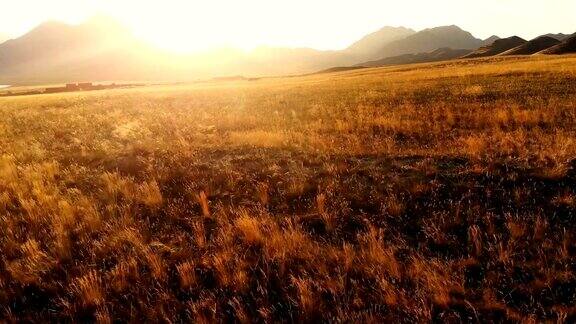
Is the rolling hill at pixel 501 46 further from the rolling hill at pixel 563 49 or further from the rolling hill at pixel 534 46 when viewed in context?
the rolling hill at pixel 563 49

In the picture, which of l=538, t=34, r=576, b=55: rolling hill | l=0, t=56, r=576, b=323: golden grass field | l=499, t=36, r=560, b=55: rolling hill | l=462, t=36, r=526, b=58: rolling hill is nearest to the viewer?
l=0, t=56, r=576, b=323: golden grass field

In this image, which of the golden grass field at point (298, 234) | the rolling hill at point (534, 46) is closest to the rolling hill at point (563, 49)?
the rolling hill at point (534, 46)

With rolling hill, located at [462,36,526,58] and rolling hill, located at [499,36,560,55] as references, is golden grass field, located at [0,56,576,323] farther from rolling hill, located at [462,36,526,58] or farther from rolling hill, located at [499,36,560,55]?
rolling hill, located at [462,36,526,58]

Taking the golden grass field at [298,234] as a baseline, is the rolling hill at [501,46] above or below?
above

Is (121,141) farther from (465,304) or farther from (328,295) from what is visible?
(465,304)

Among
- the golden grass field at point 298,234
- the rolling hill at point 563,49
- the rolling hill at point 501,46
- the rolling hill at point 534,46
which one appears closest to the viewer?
the golden grass field at point 298,234

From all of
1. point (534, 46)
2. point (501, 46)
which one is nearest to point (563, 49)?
point (534, 46)

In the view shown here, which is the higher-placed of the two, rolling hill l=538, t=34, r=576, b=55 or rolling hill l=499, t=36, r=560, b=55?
rolling hill l=499, t=36, r=560, b=55

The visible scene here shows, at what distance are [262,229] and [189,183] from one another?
9.74 ft

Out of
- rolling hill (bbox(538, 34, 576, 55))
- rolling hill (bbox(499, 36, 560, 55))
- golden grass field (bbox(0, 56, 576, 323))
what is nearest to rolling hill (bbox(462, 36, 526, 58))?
rolling hill (bbox(499, 36, 560, 55))

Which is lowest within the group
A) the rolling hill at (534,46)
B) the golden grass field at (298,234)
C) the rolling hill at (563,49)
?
the golden grass field at (298,234)

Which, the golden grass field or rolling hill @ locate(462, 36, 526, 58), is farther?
rolling hill @ locate(462, 36, 526, 58)

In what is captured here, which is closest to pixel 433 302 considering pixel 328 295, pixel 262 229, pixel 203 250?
pixel 328 295

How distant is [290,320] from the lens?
3.82 m
